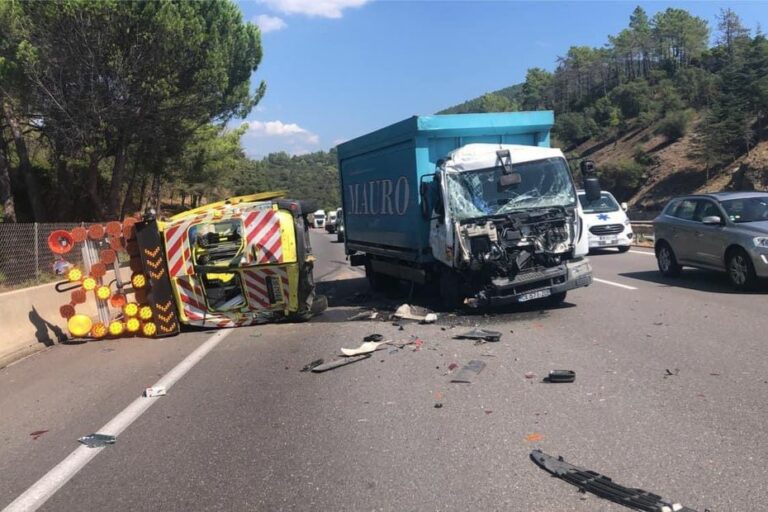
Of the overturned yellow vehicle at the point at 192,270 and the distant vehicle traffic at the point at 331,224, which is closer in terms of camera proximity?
the overturned yellow vehicle at the point at 192,270

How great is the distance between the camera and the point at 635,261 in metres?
17.0

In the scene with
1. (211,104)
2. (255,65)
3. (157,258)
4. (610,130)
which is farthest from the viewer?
(610,130)

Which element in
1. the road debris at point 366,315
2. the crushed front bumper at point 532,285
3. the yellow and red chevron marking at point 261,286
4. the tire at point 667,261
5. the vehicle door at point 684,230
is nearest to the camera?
the crushed front bumper at point 532,285

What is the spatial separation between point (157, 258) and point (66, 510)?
19.9 ft

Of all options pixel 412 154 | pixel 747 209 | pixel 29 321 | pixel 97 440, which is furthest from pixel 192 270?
pixel 747 209

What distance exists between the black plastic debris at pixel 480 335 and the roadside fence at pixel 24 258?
8.09m

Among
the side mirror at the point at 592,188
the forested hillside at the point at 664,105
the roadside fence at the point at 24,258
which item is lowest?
the roadside fence at the point at 24,258

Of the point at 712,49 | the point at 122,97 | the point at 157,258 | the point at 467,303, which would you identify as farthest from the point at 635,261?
the point at 712,49

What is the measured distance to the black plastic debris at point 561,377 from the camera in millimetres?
6145

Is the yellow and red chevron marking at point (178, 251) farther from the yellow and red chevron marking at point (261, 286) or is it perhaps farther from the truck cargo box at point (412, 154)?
the truck cargo box at point (412, 154)

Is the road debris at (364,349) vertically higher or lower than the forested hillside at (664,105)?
lower

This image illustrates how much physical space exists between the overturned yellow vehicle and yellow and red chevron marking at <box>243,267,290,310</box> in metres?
0.02

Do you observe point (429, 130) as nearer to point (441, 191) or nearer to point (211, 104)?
point (441, 191)

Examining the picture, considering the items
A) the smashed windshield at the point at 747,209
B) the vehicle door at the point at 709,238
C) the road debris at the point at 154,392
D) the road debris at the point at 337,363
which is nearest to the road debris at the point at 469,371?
the road debris at the point at 337,363
